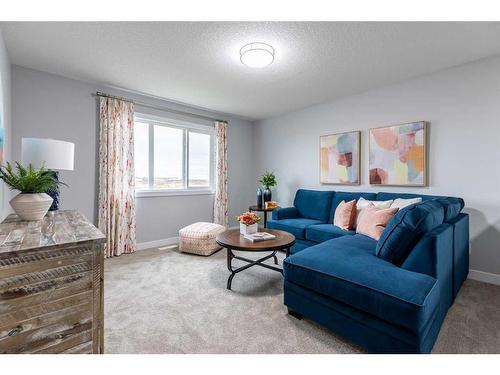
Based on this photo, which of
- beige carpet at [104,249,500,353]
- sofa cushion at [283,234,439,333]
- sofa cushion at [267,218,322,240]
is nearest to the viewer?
sofa cushion at [283,234,439,333]

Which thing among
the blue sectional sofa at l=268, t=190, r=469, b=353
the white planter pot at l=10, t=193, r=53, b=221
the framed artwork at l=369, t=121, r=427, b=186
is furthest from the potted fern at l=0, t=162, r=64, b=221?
the framed artwork at l=369, t=121, r=427, b=186

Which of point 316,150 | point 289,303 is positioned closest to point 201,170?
point 316,150

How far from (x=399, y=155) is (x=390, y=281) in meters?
2.28

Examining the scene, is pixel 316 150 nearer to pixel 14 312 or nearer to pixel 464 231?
pixel 464 231

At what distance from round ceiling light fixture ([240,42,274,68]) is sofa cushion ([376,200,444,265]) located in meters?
1.80

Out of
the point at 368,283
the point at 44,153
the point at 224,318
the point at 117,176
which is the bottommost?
the point at 224,318

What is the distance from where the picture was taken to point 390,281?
145cm

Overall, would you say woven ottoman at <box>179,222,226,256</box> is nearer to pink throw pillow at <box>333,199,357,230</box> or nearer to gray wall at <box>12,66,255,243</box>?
gray wall at <box>12,66,255,243</box>

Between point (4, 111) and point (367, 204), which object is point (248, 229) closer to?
point (367, 204)

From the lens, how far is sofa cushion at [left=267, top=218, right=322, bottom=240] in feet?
10.8

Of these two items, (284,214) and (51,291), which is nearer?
(51,291)

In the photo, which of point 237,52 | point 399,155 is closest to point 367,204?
point 399,155
